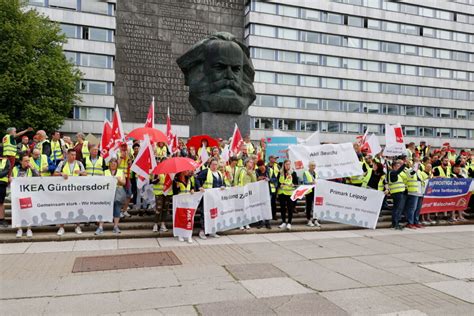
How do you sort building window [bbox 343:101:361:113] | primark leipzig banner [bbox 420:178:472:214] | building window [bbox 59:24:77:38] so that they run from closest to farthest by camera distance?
primark leipzig banner [bbox 420:178:472:214] < building window [bbox 59:24:77:38] < building window [bbox 343:101:361:113]

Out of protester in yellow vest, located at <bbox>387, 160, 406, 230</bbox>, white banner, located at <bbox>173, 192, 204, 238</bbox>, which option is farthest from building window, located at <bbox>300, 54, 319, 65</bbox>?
white banner, located at <bbox>173, 192, 204, 238</bbox>

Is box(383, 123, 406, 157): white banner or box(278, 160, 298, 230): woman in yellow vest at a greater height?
box(383, 123, 406, 157): white banner

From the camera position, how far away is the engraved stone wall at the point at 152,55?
39.0 m

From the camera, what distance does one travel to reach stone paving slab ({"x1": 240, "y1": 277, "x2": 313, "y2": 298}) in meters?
5.71

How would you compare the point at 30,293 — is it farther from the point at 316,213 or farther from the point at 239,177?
the point at 316,213

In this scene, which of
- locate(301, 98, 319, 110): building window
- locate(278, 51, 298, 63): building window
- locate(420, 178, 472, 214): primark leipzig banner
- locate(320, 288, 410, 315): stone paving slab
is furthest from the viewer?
locate(301, 98, 319, 110): building window

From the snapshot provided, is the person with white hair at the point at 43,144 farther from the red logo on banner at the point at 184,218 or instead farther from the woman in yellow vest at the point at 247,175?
the woman in yellow vest at the point at 247,175

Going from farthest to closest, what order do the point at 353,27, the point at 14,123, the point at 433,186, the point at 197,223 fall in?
the point at 353,27
the point at 14,123
the point at 433,186
the point at 197,223

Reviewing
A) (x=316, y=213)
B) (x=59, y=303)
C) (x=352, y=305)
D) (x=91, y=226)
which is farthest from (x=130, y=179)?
(x=352, y=305)

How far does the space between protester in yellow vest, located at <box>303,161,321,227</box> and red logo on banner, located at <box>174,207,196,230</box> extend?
3.59 m

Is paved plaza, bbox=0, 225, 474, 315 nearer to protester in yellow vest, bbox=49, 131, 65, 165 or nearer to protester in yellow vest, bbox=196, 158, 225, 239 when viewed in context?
protester in yellow vest, bbox=196, 158, 225, 239

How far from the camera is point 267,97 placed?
48.0m

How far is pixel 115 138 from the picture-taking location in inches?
432

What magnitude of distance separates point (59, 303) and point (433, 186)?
1150 centimetres
